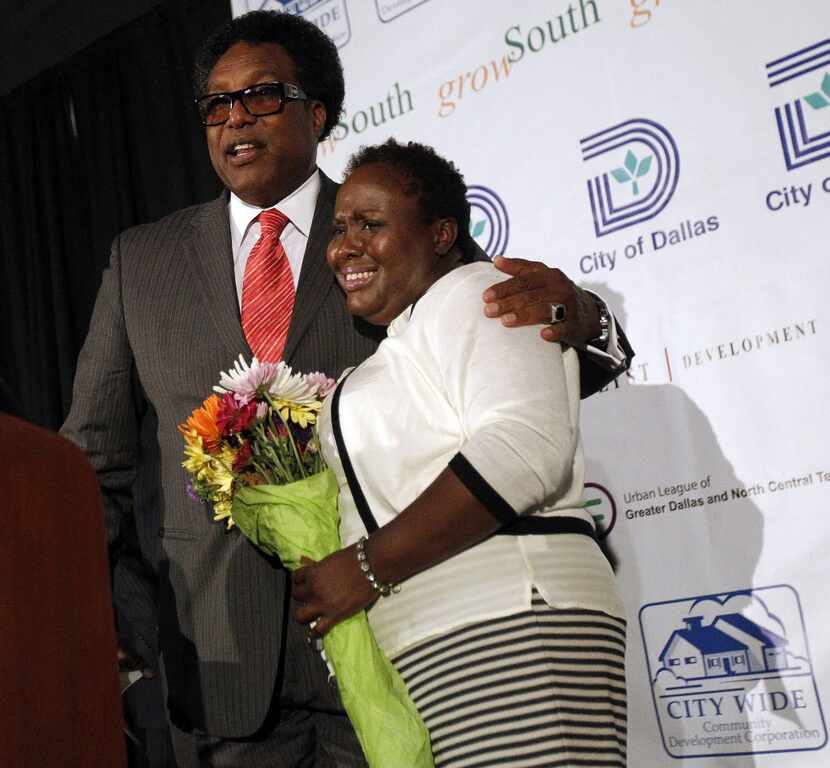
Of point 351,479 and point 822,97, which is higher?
point 822,97

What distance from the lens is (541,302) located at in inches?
70.6

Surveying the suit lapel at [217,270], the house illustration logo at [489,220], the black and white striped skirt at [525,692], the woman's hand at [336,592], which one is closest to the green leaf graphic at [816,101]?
the house illustration logo at [489,220]

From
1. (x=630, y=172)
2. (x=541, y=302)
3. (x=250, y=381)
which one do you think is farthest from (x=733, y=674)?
(x=250, y=381)

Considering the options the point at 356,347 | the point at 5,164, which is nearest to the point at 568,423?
the point at 356,347

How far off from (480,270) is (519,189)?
4.98 feet

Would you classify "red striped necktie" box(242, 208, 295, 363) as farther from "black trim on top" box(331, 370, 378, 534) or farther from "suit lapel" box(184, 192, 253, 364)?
"black trim on top" box(331, 370, 378, 534)

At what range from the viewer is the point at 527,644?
157cm

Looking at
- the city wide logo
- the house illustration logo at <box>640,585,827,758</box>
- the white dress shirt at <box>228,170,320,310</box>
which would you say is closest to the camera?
the white dress shirt at <box>228,170,320,310</box>

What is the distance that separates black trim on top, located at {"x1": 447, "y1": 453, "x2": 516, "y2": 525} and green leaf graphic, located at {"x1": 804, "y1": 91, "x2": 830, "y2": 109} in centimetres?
168

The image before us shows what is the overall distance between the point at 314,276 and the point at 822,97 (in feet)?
4.51

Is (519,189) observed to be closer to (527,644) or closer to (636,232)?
(636,232)

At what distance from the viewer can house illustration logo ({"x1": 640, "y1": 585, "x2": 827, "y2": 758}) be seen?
8.82ft

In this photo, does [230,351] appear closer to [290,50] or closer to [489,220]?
[290,50]

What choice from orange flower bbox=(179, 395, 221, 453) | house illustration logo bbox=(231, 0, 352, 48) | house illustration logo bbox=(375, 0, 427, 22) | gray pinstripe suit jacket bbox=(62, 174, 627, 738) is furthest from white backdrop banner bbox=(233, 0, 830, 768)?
orange flower bbox=(179, 395, 221, 453)
